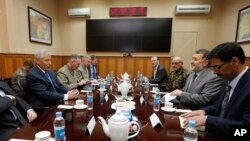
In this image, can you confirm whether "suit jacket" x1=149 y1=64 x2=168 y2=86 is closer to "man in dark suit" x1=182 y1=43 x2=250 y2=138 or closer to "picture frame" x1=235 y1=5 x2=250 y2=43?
"picture frame" x1=235 y1=5 x2=250 y2=43

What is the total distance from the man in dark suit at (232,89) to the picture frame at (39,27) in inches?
177

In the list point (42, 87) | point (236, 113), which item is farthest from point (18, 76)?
point (236, 113)

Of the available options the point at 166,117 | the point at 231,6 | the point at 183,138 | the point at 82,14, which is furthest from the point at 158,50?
the point at 183,138

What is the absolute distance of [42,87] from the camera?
188 cm

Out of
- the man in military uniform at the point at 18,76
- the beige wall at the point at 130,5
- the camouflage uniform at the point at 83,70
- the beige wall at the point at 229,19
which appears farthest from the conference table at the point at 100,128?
the beige wall at the point at 229,19

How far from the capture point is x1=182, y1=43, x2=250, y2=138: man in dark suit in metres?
0.97

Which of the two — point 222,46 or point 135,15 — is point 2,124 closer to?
point 222,46

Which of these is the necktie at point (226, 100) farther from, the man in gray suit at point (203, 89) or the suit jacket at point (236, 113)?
the man in gray suit at point (203, 89)

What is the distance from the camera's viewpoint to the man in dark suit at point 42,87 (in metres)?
1.84

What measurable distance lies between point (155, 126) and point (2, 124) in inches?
51.5

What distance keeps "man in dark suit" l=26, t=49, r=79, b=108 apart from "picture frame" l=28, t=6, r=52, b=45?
2.72 meters

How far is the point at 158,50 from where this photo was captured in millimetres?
5410

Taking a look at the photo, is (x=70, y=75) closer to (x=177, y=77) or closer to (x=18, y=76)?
(x=18, y=76)

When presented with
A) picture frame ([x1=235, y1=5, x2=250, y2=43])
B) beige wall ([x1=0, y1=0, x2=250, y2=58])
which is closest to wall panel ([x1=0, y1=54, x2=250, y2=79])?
beige wall ([x1=0, y1=0, x2=250, y2=58])
